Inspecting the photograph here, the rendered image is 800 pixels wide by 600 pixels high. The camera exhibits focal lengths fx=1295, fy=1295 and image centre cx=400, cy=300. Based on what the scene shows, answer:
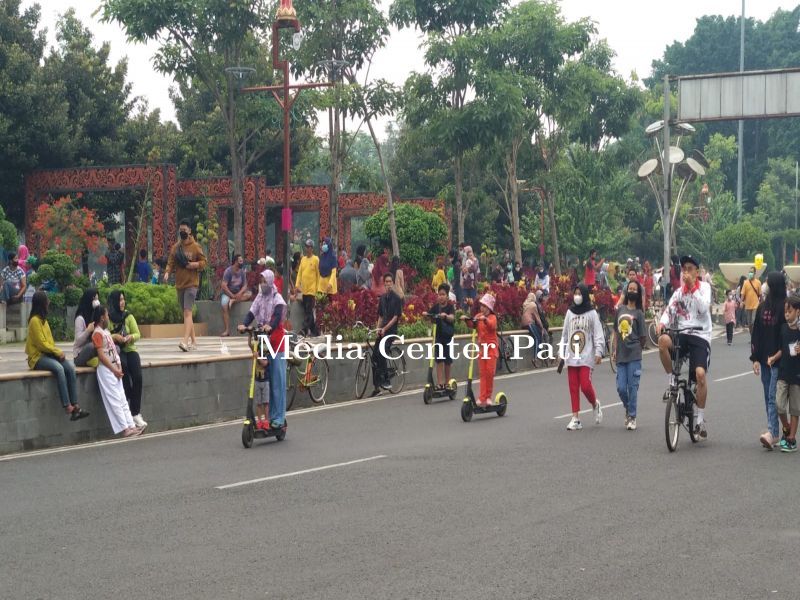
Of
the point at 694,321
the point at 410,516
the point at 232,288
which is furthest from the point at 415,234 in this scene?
the point at 410,516

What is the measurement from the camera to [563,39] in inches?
1791

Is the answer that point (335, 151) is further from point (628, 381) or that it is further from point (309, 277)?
point (628, 381)

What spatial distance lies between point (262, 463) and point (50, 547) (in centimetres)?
440

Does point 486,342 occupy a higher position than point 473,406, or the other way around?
point 486,342

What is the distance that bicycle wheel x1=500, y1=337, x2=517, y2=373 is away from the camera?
2573 centimetres

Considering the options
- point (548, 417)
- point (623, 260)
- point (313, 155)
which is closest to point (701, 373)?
point (548, 417)

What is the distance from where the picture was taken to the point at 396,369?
2119 cm

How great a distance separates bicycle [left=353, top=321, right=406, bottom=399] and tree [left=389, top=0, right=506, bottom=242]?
20.6 metres

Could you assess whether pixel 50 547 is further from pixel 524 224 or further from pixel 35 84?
pixel 524 224

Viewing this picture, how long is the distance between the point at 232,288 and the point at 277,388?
1231cm

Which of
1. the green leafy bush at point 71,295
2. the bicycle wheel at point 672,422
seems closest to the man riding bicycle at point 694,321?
the bicycle wheel at point 672,422

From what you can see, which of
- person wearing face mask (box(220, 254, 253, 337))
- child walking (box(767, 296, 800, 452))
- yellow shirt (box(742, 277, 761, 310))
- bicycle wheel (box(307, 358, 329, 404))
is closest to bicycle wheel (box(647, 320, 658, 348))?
yellow shirt (box(742, 277, 761, 310))

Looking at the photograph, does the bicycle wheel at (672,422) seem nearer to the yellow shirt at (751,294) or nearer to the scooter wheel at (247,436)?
the scooter wheel at (247,436)

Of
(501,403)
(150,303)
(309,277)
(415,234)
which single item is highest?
(415,234)
